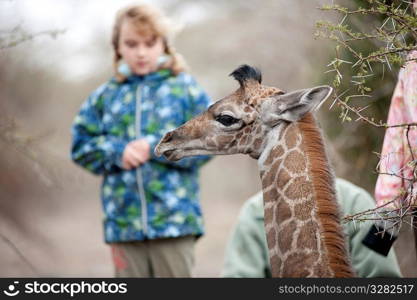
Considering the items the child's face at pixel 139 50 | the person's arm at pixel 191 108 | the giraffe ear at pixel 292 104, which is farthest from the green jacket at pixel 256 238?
the giraffe ear at pixel 292 104

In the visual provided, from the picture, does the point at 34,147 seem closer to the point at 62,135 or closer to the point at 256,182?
the point at 256,182

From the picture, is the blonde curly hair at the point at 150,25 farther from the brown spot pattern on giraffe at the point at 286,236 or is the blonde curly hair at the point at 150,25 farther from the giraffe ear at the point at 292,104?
the brown spot pattern on giraffe at the point at 286,236

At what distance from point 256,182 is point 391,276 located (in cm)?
815

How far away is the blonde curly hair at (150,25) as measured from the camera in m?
5.93

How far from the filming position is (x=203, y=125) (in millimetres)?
4355

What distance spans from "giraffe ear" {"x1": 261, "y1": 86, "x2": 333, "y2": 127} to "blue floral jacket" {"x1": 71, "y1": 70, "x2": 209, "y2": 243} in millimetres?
1557

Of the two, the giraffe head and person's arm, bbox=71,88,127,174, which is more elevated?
person's arm, bbox=71,88,127,174

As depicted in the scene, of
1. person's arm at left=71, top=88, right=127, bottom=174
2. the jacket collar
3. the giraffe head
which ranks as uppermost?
the jacket collar

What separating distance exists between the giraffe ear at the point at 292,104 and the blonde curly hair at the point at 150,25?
1895 mm

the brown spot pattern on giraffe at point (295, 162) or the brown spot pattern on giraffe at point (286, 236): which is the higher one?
the brown spot pattern on giraffe at point (295, 162)

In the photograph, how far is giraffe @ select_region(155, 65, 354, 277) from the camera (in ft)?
13.1

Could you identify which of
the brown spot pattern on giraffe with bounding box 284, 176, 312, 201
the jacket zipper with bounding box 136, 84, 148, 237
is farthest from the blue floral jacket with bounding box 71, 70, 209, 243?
the brown spot pattern on giraffe with bounding box 284, 176, 312, 201

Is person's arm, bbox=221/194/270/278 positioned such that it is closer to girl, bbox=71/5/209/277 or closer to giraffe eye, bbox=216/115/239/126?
girl, bbox=71/5/209/277

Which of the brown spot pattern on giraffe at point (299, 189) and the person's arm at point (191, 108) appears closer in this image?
the brown spot pattern on giraffe at point (299, 189)
